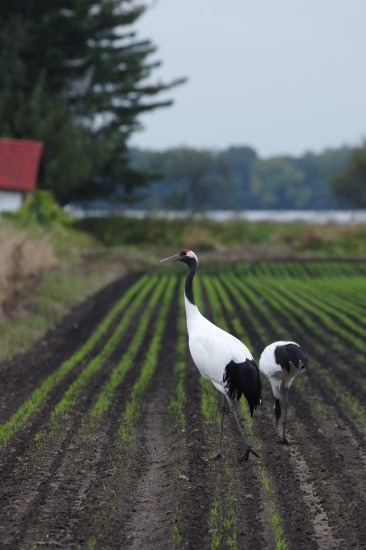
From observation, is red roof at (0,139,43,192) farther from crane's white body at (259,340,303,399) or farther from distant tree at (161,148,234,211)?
distant tree at (161,148,234,211)

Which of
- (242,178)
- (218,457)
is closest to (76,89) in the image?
(218,457)

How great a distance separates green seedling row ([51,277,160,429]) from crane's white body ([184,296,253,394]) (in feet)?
7.65

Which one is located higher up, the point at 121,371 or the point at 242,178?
the point at 242,178

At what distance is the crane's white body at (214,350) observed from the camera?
9859mm

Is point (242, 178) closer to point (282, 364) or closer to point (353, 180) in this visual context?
point (353, 180)

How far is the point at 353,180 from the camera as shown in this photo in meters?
94.5

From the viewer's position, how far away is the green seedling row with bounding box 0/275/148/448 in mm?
11047

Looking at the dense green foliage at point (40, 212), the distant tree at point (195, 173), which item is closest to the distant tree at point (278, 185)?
the distant tree at point (195, 173)

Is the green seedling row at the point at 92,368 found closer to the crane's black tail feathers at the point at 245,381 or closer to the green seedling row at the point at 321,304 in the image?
the crane's black tail feathers at the point at 245,381

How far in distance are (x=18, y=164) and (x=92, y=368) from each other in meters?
31.2

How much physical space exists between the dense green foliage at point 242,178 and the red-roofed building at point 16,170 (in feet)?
170

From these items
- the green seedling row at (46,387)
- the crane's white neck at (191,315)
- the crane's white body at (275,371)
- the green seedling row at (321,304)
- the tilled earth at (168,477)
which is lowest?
the green seedling row at (46,387)

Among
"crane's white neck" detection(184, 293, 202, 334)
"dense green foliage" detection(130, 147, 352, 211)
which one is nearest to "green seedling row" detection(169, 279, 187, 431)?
"crane's white neck" detection(184, 293, 202, 334)

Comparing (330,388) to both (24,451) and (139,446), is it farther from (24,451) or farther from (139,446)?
(24,451)
